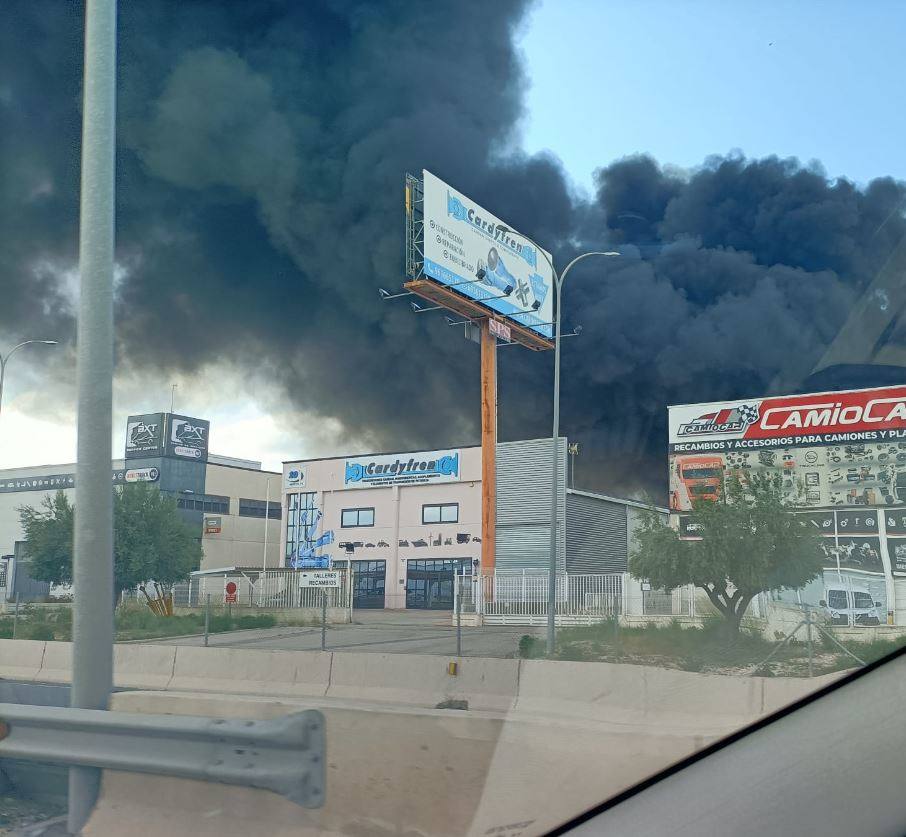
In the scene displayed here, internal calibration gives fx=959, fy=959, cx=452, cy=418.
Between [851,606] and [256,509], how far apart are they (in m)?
4.66

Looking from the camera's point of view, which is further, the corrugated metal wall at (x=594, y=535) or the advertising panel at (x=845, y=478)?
the corrugated metal wall at (x=594, y=535)

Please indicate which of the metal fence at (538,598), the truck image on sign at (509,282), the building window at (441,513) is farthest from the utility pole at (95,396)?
the building window at (441,513)

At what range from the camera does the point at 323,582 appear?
24.6 ft

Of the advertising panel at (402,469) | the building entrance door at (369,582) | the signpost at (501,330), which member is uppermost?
the signpost at (501,330)

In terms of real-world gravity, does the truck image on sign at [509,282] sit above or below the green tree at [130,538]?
above

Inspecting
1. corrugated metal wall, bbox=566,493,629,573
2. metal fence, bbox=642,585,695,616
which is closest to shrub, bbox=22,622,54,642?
corrugated metal wall, bbox=566,493,629,573

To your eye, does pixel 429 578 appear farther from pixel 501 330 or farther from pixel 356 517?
pixel 501 330

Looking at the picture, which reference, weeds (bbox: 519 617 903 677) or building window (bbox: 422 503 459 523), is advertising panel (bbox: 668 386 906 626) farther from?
building window (bbox: 422 503 459 523)

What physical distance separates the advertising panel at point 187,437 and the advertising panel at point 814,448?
10.5 feet

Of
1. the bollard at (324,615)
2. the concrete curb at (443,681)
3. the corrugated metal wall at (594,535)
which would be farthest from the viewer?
the bollard at (324,615)

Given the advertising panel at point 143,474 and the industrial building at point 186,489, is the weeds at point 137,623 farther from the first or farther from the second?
the advertising panel at point 143,474

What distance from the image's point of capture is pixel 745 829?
2.45 m

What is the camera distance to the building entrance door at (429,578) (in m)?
8.05

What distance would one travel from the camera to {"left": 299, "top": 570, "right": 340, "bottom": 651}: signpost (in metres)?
7.14
